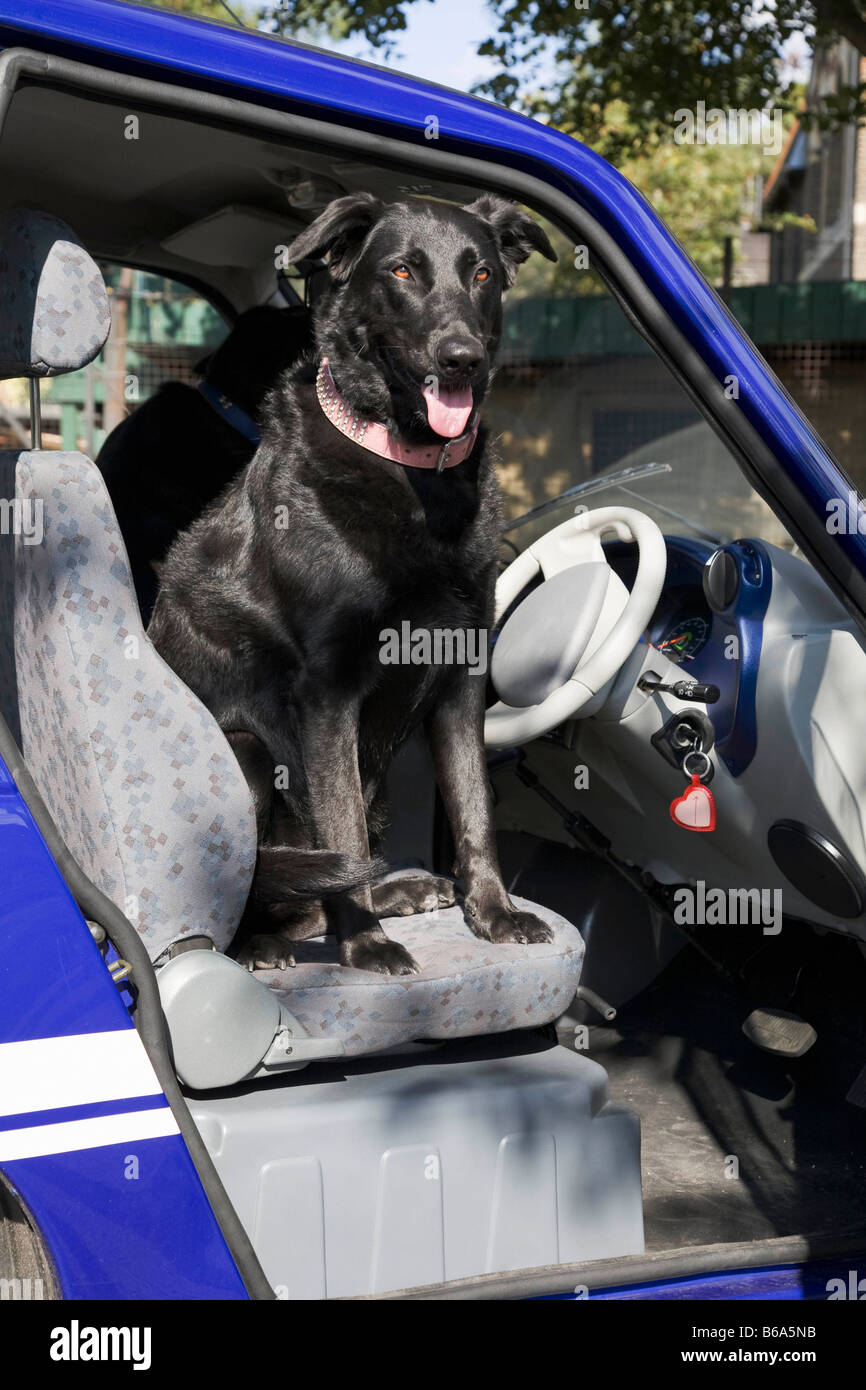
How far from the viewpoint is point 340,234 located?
221 centimetres

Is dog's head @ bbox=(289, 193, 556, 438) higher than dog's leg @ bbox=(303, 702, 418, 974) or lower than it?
higher

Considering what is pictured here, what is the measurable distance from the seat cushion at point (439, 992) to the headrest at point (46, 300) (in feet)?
3.03

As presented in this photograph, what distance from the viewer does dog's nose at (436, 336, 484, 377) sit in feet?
7.07

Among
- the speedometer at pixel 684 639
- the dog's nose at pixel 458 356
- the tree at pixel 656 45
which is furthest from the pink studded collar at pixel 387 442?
the tree at pixel 656 45

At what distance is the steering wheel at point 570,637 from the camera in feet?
7.34

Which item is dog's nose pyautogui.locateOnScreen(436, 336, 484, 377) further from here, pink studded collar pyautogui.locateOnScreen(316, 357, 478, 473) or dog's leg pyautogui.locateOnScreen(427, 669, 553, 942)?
dog's leg pyautogui.locateOnScreen(427, 669, 553, 942)

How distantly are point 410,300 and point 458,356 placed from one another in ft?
0.69

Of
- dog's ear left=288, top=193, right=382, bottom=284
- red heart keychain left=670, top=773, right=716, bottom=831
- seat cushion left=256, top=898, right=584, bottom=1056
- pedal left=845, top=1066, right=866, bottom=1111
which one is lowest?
pedal left=845, top=1066, right=866, bottom=1111

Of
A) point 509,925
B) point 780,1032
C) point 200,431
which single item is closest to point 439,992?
point 509,925

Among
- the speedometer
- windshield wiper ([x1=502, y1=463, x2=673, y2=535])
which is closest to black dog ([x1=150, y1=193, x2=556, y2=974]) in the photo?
→ the speedometer

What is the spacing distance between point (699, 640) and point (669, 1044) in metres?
0.91

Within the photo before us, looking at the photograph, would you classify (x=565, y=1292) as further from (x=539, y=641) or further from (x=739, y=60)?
(x=739, y=60)

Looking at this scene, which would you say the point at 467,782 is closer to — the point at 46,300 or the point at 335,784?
the point at 335,784

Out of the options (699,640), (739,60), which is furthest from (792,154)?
(699,640)
